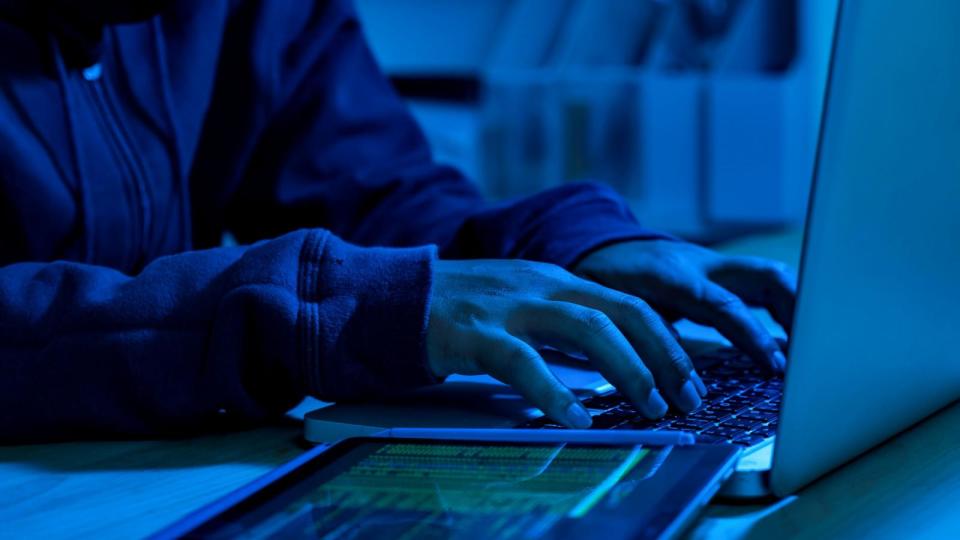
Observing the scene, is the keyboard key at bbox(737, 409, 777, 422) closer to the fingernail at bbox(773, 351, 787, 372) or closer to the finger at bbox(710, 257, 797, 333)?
the fingernail at bbox(773, 351, 787, 372)

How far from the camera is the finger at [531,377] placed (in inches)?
21.0

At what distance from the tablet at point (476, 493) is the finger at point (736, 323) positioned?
0.73ft

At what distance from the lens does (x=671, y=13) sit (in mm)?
1993

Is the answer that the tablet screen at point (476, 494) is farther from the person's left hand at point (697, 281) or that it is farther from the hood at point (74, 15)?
the hood at point (74, 15)

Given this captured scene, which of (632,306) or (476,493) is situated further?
(632,306)

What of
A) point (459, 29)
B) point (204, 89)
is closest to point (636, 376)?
point (204, 89)

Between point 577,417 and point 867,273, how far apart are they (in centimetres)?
14

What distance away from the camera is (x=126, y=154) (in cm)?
88

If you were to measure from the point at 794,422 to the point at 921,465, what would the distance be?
0.46 ft

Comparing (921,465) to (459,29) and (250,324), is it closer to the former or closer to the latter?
(250,324)

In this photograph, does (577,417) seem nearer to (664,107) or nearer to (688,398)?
(688,398)

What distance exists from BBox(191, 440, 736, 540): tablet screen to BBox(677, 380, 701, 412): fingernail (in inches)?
3.6

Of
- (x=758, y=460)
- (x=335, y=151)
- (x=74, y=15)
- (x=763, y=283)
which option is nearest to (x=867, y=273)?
(x=758, y=460)

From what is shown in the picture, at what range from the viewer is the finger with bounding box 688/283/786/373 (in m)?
0.68
